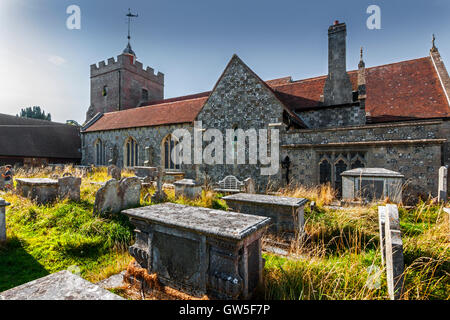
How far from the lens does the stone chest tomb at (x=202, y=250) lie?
2.39 meters

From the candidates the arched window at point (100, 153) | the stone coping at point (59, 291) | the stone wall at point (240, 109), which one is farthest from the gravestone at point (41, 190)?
the arched window at point (100, 153)

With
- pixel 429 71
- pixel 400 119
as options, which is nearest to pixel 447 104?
pixel 400 119

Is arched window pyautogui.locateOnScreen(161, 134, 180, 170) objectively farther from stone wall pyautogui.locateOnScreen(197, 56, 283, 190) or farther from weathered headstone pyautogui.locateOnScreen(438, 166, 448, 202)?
weathered headstone pyautogui.locateOnScreen(438, 166, 448, 202)

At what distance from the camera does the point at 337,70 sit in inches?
484

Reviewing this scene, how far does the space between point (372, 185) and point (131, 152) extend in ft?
57.5

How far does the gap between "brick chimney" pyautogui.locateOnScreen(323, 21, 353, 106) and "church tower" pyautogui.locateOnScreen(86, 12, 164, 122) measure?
20.9 metres

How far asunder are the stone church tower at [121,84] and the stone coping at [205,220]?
25.1 meters

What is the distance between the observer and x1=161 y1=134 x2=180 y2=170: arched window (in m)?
16.1

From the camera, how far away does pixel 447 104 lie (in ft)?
33.0

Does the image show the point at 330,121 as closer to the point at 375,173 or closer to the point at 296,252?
the point at 375,173

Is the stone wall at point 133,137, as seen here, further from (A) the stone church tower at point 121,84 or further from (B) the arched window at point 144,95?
(B) the arched window at point 144,95
